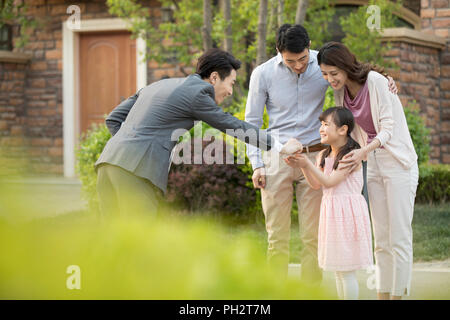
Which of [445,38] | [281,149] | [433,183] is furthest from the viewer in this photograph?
[445,38]

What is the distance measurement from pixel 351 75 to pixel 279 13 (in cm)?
570

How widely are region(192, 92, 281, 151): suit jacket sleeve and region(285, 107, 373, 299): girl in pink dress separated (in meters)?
0.19

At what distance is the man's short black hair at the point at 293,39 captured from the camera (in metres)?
3.56

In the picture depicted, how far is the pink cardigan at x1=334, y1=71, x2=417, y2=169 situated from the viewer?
3.36 meters

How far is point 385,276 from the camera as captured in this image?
11.9 feet

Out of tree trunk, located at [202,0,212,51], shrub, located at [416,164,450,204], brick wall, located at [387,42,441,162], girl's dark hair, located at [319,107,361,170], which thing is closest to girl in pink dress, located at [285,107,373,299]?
girl's dark hair, located at [319,107,361,170]

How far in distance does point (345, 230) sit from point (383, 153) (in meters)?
0.50

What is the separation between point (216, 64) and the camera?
11.3ft

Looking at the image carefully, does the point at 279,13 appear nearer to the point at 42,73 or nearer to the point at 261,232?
the point at 261,232

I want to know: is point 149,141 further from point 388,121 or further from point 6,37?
point 6,37

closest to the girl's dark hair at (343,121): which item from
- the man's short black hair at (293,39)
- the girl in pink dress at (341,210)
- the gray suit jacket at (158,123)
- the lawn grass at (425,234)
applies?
the girl in pink dress at (341,210)

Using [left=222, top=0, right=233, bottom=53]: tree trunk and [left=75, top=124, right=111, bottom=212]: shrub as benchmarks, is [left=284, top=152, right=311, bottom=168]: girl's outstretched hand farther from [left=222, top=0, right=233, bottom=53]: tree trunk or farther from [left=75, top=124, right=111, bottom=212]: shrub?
[left=222, top=0, right=233, bottom=53]: tree trunk
